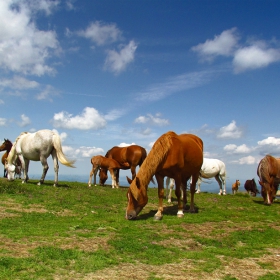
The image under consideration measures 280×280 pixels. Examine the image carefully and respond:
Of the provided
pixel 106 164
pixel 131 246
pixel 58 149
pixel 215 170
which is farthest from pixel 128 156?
pixel 131 246

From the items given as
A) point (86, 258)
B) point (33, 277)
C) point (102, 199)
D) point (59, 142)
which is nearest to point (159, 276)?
point (86, 258)

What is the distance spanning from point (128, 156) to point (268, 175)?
9672mm

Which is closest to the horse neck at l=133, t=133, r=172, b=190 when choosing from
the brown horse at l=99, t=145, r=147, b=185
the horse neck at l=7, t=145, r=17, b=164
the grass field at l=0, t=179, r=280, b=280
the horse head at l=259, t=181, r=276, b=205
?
the grass field at l=0, t=179, r=280, b=280

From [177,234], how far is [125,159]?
1454 centimetres

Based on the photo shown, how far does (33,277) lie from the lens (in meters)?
4.83

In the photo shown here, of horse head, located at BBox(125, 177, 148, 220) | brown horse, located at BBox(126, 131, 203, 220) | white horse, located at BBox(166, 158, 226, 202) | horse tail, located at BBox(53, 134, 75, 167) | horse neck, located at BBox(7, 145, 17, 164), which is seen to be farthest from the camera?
white horse, located at BBox(166, 158, 226, 202)

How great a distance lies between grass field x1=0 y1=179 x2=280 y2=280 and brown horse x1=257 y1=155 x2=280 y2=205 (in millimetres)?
6107

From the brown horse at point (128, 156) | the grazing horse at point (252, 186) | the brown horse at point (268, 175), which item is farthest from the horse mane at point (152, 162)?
the grazing horse at point (252, 186)

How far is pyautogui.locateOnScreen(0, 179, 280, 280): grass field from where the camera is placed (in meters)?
5.38

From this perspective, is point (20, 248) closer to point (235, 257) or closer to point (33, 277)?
point (33, 277)

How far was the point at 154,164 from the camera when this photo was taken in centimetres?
1027

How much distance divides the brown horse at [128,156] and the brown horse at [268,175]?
26.3ft

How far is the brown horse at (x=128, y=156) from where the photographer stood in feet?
70.1

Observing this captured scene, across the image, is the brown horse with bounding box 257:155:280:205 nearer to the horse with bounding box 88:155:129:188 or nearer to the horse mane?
the horse mane
